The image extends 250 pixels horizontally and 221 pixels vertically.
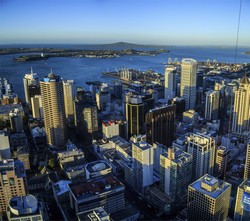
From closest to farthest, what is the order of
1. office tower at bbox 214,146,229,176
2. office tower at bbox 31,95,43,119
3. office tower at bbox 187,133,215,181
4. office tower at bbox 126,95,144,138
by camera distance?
office tower at bbox 187,133,215,181
office tower at bbox 214,146,229,176
office tower at bbox 126,95,144,138
office tower at bbox 31,95,43,119

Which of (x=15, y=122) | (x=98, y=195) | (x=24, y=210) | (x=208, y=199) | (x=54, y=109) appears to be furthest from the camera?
(x=15, y=122)

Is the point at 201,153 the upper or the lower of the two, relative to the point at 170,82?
lower

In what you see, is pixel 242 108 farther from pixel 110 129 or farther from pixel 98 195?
pixel 98 195

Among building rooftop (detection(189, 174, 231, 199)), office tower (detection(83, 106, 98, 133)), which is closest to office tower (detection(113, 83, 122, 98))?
office tower (detection(83, 106, 98, 133))

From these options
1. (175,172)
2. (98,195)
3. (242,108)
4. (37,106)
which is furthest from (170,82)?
(98,195)

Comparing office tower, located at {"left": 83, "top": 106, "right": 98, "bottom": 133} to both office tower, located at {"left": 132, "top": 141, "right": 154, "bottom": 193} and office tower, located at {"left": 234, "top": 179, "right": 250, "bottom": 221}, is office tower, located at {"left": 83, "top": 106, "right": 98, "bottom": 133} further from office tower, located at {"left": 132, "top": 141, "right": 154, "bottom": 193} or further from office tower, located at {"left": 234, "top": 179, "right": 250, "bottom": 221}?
office tower, located at {"left": 234, "top": 179, "right": 250, "bottom": 221}

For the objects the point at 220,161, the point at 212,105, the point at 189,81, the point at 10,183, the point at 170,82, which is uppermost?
the point at 189,81

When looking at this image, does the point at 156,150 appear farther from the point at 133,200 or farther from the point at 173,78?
the point at 173,78
